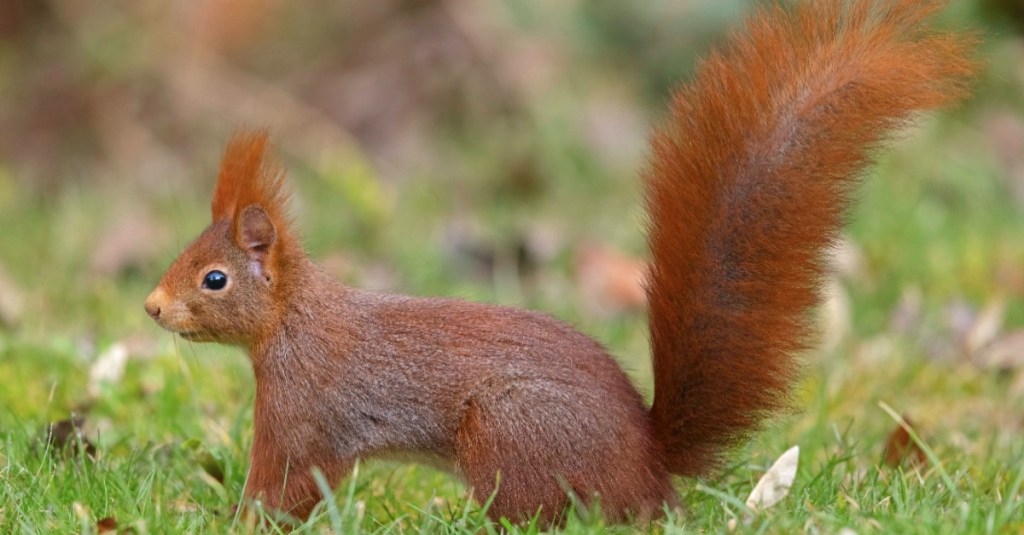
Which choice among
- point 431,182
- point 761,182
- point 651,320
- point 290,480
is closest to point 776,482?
point 651,320

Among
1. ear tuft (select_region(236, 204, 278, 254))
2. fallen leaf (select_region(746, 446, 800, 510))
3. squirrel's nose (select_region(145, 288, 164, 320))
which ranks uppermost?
ear tuft (select_region(236, 204, 278, 254))

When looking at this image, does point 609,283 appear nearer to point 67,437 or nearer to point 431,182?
point 431,182

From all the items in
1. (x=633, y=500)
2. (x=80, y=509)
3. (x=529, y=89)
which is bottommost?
(x=633, y=500)

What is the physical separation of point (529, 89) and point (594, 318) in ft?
8.30

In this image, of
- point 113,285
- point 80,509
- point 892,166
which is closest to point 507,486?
point 80,509

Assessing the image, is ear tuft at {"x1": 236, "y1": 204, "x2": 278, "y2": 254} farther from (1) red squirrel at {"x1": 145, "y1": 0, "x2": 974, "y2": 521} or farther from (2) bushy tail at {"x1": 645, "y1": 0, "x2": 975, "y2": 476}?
(2) bushy tail at {"x1": 645, "y1": 0, "x2": 975, "y2": 476}

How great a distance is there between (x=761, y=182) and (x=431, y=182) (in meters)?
4.03

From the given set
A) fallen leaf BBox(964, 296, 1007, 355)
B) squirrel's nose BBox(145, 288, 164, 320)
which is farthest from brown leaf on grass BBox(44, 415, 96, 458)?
fallen leaf BBox(964, 296, 1007, 355)

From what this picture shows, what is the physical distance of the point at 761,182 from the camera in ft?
7.04

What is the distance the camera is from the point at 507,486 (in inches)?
85.5

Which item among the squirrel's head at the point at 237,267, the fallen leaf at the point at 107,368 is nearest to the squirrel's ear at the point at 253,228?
the squirrel's head at the point at 237,267

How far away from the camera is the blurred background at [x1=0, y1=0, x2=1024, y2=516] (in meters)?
3.53

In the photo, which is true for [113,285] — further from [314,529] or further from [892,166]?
[892,166]

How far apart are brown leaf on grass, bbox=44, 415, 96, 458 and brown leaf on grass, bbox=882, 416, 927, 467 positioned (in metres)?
1.60
